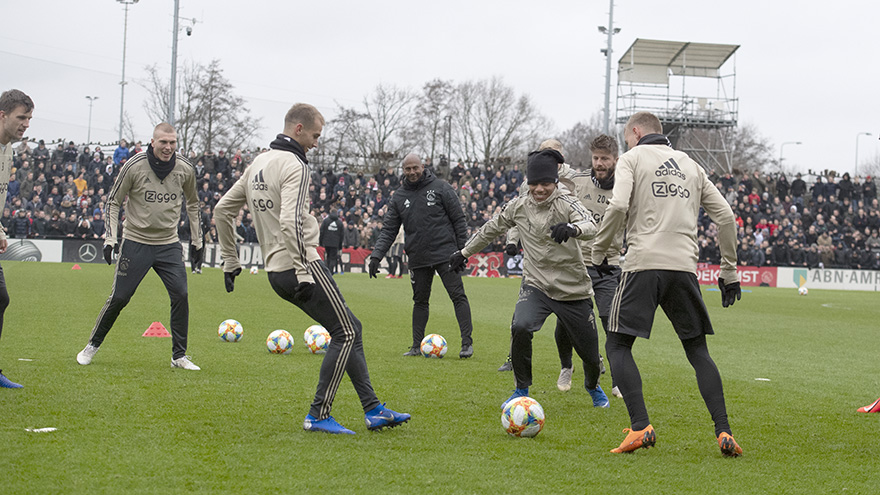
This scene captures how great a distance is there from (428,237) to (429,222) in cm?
17

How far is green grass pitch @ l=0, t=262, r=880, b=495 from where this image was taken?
4496 millimetres

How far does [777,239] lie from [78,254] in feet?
86.0

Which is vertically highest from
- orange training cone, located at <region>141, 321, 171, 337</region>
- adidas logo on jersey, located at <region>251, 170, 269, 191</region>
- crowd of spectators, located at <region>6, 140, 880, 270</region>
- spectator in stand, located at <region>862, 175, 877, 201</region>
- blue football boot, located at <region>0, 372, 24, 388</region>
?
spectator in stand, located at <region>862, 175, 877, 201</region>

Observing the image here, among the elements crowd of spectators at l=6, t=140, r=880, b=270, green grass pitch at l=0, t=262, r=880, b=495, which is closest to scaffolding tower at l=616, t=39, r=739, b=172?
crowd of spectators at l=6, t=140, r=880, b=270

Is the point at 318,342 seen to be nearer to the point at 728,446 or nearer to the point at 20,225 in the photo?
the point at 728,446

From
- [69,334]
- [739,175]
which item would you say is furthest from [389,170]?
[69,334]

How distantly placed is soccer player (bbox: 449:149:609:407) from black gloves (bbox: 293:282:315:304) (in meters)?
1.72

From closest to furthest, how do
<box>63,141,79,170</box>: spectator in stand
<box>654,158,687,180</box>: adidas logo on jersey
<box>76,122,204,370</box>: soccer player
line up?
<box>654,158,687,180</box>: adidas logo on jersey < <box>76,122,204,370</box>: soccer player < <box>63,141,79,170</box>: spectator in stand

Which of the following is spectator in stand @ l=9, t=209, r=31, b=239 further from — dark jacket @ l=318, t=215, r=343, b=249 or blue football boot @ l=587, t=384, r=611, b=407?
blue football boot @ l=587, t=384, r=611, b=407

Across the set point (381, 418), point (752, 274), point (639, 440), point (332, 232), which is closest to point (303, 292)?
point (381, 418)

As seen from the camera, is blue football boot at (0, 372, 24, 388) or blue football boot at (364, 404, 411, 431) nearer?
blue football boot at (364, 404, 411, 431)

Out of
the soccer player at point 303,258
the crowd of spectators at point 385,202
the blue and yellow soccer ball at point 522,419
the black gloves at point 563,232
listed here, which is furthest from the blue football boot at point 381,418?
the crowd of spectators at point 385,202

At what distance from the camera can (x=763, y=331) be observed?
14.4 metres

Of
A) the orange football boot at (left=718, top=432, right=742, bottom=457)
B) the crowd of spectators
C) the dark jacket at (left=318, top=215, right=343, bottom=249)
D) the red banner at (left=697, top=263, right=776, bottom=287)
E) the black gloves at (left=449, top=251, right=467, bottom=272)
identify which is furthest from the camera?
the red banner at (left=697, top=263, right=776, bottom=287)
